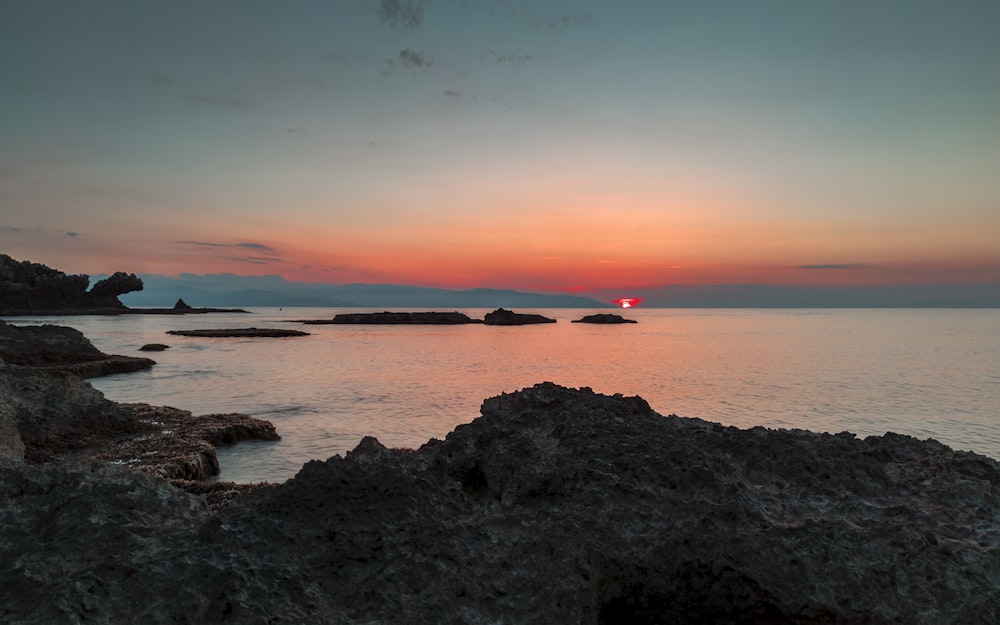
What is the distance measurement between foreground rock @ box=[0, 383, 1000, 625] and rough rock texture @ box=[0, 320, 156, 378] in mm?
28858

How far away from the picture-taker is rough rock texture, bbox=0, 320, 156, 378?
27.0 meters

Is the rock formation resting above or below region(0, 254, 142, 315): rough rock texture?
below

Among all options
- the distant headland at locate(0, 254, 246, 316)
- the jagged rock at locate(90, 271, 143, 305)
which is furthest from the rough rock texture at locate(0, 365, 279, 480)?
the jagged rock at locate(90, 271, 143, 305)

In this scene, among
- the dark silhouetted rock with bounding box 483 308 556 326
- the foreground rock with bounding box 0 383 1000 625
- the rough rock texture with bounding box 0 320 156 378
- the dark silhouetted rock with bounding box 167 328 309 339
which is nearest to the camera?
the foreground rock with bounding box 0 383 1000 625

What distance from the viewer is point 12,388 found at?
12.0 meters

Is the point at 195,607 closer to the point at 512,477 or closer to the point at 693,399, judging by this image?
the point at 512,477

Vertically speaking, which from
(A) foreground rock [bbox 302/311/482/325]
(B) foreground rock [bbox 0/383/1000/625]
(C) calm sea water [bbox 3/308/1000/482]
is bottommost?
(C) calm sea water [bbox 3/308/1000/482]

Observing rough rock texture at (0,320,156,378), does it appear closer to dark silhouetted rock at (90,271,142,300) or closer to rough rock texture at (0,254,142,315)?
rough rock texture at (0,254,142,315)

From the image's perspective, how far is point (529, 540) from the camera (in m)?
3.75

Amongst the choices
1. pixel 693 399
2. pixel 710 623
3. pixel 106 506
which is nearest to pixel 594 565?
pixel 710 623

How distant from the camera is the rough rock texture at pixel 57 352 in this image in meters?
27.0

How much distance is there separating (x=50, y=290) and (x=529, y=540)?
155 m

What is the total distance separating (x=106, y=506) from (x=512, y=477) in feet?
9.45

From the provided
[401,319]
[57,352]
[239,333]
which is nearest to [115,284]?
[401,319]
